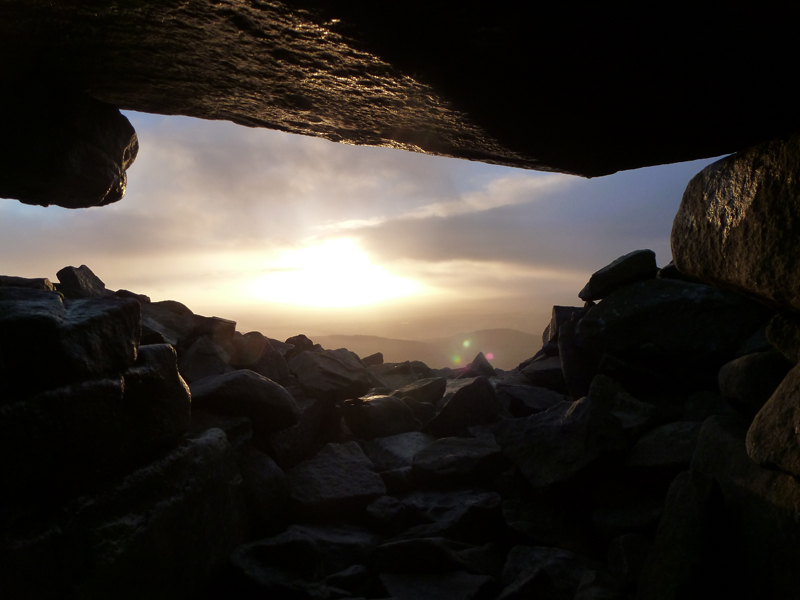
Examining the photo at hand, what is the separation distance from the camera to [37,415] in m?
3.08

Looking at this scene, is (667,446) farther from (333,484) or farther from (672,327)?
(333,484)

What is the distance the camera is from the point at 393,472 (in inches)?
264

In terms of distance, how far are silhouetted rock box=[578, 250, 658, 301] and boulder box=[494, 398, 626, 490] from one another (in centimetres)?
331

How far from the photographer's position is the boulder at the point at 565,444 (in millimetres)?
5496

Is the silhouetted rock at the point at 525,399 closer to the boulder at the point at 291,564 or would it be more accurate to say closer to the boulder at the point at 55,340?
the boulder at the point at 291,564

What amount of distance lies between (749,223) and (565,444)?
3.28 metres

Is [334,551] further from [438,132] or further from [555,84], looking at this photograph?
[555,84]

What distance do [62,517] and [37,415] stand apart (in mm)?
671

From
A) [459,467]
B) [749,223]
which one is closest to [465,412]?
[459,467]

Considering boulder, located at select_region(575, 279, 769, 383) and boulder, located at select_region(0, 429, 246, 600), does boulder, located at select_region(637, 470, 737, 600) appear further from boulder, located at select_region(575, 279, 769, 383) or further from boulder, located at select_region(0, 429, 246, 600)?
boulder, located at select_region(575, 279, 769, 383)

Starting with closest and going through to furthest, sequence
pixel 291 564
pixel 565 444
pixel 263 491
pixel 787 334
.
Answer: pixel 787 334 < pixel 291 564 < pixel 263 491 < pixel 565 444

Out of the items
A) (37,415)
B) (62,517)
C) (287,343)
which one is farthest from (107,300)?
(287,343)

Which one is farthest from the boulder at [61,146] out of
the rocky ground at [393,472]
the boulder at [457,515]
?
the boulder at [457,515]

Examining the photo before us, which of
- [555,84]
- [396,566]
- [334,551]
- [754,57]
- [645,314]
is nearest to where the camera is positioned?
[754,57]
